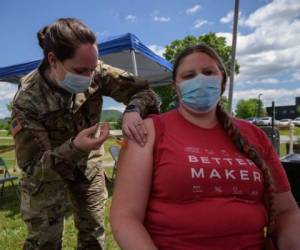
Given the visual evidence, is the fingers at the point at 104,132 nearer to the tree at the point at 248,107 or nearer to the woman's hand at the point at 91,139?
the woman's hand at the point at 91,139

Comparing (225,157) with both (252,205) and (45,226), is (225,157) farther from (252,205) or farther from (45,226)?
(45,226)

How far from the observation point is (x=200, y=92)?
1.75 metres

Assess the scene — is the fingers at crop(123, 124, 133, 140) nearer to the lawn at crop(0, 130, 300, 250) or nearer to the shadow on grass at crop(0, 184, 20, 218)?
the lawn at crop(0, 130, 300, 250)

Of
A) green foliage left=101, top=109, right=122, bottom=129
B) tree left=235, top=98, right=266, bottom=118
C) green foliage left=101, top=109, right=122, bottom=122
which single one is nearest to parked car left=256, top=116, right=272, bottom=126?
green foliage left=101, top=109, right=122, bottom=122

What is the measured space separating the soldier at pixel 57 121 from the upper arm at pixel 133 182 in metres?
0.08

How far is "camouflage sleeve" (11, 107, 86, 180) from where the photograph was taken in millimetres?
1757

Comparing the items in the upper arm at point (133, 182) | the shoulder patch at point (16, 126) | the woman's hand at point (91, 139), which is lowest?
the upper arm at point (133, 182)

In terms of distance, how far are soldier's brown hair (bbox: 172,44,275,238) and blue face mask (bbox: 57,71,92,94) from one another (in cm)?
46

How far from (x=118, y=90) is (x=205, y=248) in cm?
111

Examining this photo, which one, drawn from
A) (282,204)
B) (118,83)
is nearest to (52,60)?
(118,83)

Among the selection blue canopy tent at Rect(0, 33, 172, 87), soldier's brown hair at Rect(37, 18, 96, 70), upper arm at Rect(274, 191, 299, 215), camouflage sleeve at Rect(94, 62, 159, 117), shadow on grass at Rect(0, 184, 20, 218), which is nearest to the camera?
upper arm at Rect(274, 191, 299, 215)

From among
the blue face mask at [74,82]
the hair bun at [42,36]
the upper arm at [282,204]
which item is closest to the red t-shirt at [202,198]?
the upper arm at [282,204]

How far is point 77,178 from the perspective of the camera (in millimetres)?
Answer: 2164

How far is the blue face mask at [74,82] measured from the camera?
74.2 inches
